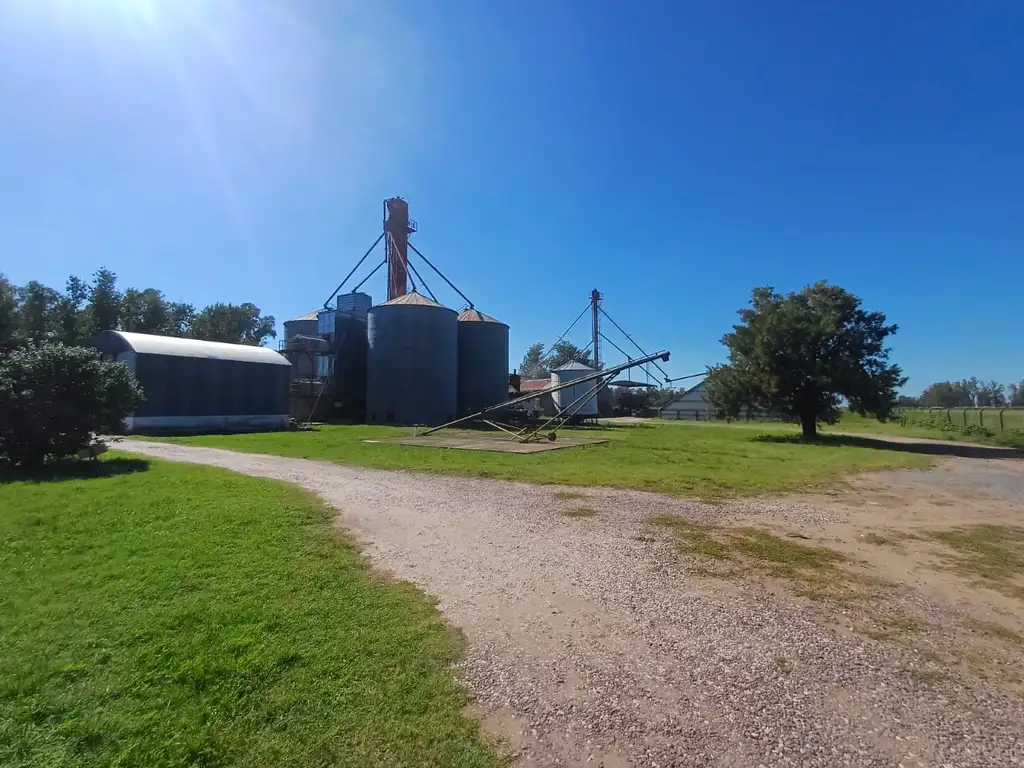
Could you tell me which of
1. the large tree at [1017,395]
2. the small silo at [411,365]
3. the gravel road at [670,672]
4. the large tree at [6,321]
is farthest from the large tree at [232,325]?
the large tree at [1017,395]

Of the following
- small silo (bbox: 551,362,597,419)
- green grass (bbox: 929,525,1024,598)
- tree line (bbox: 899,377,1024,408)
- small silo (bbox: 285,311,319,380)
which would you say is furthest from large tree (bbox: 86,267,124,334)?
tree line (bbox: 899,377,1024,408)

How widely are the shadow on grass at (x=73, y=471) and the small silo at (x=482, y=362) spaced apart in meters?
29.5

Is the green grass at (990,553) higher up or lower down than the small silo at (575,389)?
lower down

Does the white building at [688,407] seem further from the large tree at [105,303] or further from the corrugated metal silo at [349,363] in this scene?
the large tree at [105,303]

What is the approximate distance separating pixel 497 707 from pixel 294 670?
149cm

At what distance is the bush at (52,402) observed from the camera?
13.3 meters

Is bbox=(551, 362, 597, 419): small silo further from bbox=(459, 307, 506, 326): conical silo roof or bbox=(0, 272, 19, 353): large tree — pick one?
bbox=(0, 272, 19, 353): large tree

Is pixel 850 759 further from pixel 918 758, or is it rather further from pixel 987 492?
pixel 987 492

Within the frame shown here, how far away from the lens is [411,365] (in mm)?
38188

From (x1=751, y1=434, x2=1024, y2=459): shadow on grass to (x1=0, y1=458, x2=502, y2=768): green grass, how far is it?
24747 mm

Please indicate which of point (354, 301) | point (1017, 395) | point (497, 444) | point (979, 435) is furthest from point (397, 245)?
point (1017, 395)

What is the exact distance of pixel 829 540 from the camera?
302 inches

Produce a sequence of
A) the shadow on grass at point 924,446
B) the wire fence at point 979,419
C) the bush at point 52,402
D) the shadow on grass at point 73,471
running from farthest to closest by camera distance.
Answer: the wire fence at point 979,419
the shadow on grass at point 924,446
the bush at point 52,402
the shadow on grass at point 73,471

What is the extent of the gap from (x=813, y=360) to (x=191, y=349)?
32077 millimetres
